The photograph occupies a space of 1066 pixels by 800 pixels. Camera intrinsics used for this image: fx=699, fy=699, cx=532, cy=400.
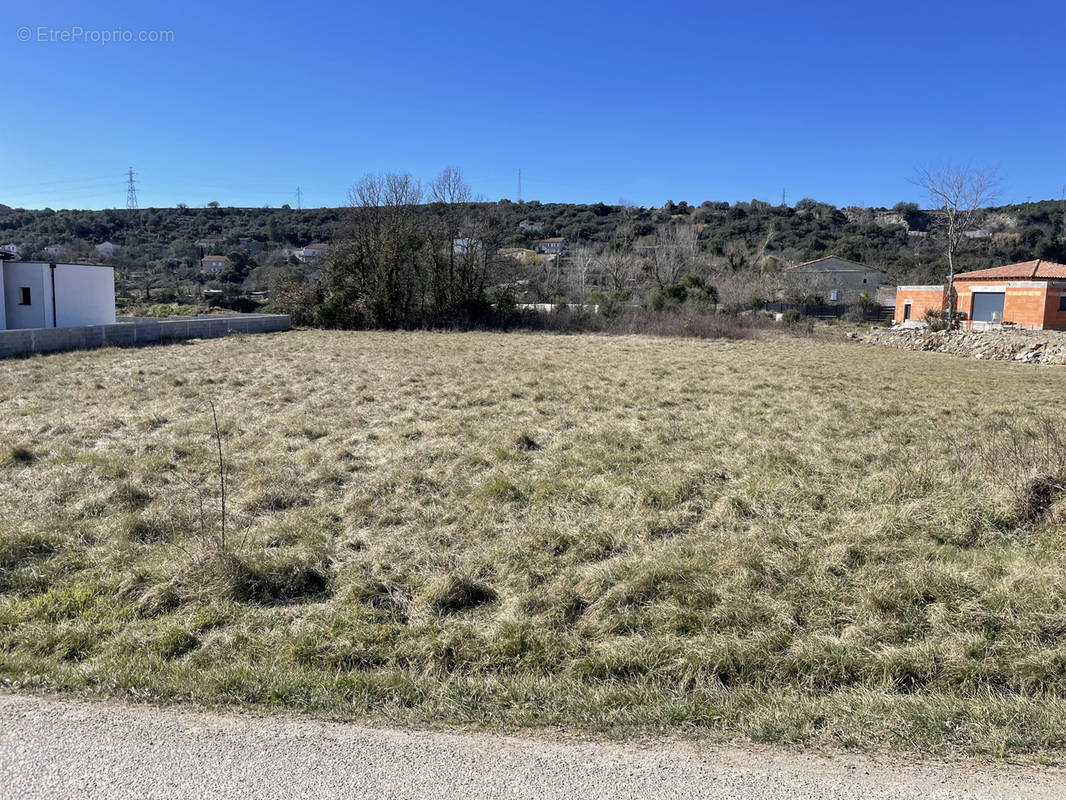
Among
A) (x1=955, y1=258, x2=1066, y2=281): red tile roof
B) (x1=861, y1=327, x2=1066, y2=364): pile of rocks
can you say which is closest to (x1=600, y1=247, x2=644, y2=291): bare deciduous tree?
(x1=955, y1=258, x2=1066, y2=281): red tile roof

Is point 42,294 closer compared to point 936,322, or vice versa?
point 42,294

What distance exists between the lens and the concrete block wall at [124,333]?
18688 mm

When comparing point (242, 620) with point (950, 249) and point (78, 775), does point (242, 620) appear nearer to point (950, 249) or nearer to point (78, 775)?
point (78, 775)

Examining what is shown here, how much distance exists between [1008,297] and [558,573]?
39965 mm

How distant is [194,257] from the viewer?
60.9 meters

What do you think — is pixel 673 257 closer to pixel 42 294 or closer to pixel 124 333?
pixel 124 333

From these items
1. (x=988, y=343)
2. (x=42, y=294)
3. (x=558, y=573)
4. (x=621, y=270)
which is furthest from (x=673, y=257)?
(x=558, y=573)

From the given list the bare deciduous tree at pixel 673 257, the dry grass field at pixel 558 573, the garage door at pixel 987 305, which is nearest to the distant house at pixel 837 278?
the bare deciduous tree at pixel 673 257

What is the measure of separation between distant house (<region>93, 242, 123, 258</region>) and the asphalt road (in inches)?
2472

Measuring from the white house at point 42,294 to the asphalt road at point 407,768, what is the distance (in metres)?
28.1

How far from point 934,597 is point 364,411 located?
8200mm

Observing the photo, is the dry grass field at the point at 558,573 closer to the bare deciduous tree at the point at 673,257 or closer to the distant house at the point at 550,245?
the bare deciduous tree at the point at 673,257

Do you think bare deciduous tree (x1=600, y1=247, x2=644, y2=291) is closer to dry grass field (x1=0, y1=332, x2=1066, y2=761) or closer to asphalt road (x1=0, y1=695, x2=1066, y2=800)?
dry grass field (x1=0, y1=332, x2=1066, y2=761)

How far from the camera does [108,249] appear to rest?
192 ft
